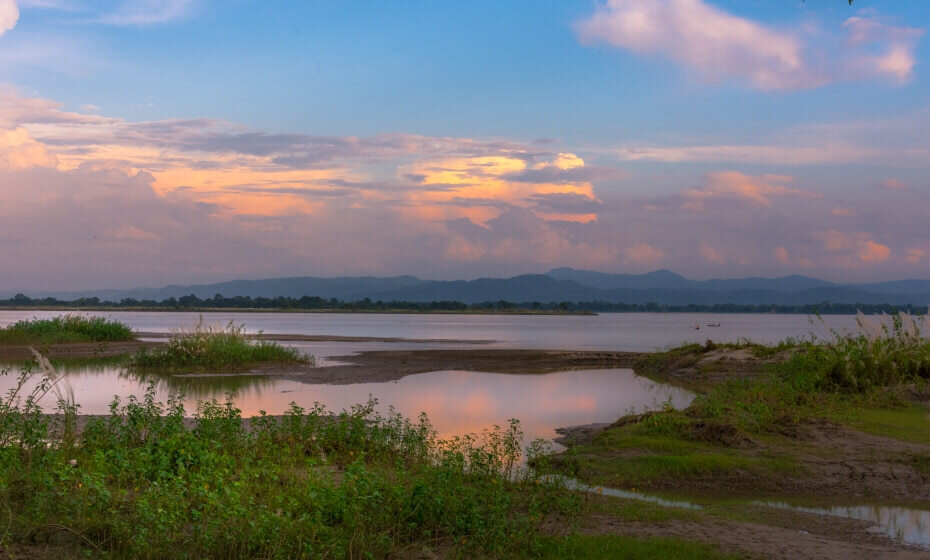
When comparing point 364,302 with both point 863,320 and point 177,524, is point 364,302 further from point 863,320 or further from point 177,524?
point 177,524

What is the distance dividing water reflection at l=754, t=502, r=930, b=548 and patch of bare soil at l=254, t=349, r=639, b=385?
19509mm

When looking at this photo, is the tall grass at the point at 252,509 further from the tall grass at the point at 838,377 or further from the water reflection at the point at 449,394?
the water reflection at the point at 449,394

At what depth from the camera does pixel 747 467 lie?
517 inches

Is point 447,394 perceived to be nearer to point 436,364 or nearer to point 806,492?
point 436,364

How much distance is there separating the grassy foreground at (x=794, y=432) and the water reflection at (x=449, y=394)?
2.72m

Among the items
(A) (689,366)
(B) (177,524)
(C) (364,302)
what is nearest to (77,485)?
(B) (177,524)

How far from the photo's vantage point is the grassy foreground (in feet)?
42.2

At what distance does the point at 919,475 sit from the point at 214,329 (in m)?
28.4

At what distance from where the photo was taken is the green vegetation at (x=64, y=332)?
136ft

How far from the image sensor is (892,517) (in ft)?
35.9

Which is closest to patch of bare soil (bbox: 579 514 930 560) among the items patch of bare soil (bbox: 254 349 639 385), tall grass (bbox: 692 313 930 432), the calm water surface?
tall grass (bbox: 692 313 930 432)

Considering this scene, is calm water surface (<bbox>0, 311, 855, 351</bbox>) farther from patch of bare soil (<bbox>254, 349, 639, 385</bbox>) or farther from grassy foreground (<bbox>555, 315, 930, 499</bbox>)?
grassy foreground (<bbox>555, 315, 930, 499</bbox>)

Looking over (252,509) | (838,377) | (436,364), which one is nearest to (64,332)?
(436,364)

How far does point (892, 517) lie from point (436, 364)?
89.3 ft
